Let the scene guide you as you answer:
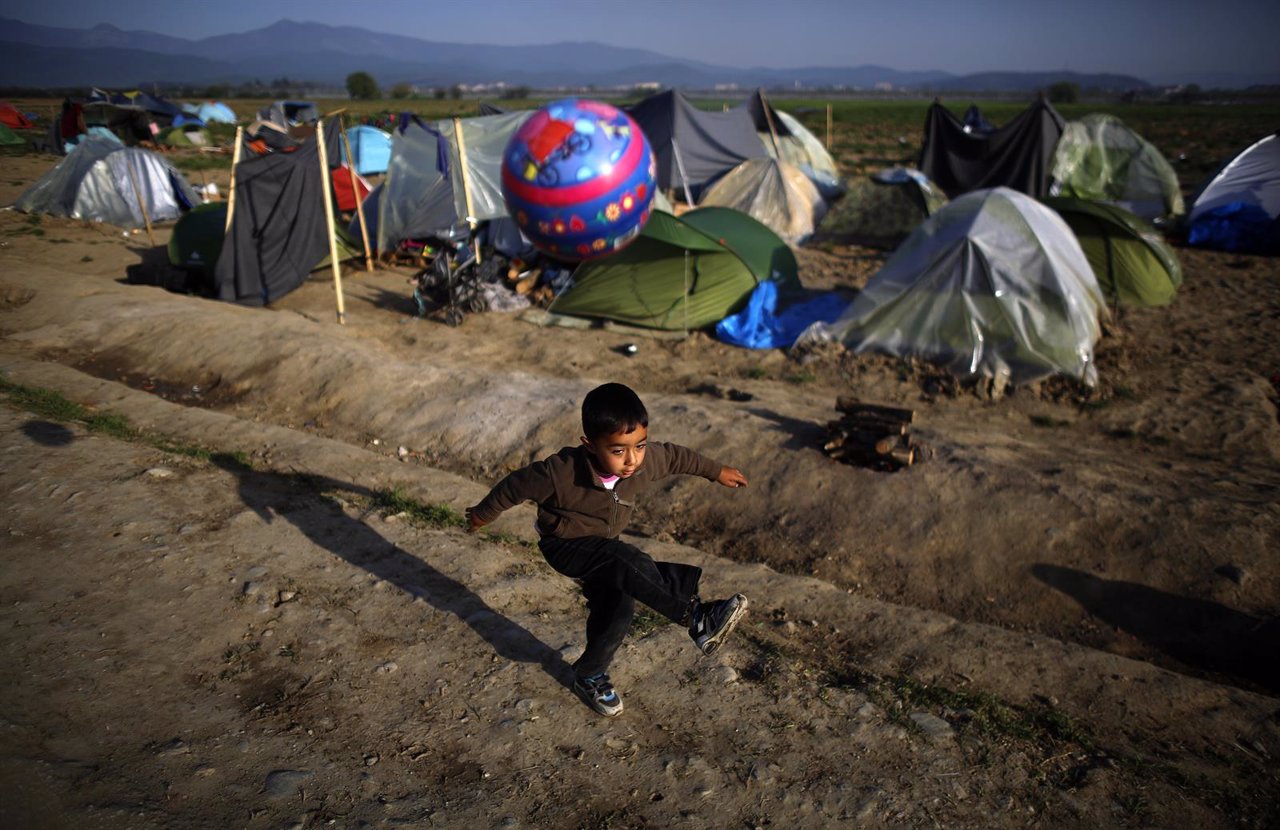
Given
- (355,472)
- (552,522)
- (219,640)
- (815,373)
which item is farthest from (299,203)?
(552,522)

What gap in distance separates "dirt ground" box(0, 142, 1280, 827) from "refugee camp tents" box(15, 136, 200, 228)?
9994mm

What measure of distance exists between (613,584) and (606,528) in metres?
0.27

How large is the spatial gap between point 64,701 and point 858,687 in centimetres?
377

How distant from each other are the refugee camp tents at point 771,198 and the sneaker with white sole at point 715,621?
14.1m

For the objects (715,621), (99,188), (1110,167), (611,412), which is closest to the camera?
(611,412)

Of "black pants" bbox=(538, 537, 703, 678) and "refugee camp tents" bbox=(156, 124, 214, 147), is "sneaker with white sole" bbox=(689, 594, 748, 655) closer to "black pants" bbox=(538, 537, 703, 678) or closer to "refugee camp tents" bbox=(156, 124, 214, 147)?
"black pants" bbox=(538, 537, 703, 678)

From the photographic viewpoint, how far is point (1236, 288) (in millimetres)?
Answer: 12641

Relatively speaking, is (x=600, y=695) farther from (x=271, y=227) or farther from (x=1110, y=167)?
(x=1110, y=167)

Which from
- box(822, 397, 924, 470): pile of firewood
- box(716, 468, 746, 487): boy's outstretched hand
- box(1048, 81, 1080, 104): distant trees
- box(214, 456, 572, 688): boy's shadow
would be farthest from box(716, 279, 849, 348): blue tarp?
box(1048, 81, 1080, 104): distant trees

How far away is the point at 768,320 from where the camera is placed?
35.6 feet

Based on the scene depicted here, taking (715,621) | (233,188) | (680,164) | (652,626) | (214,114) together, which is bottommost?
(652,626)

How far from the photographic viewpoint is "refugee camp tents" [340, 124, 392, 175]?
24.3 meters

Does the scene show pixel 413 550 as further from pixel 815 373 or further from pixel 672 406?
pixel 815 373

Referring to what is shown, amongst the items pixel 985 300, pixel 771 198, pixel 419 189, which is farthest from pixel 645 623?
pixel 771 198
